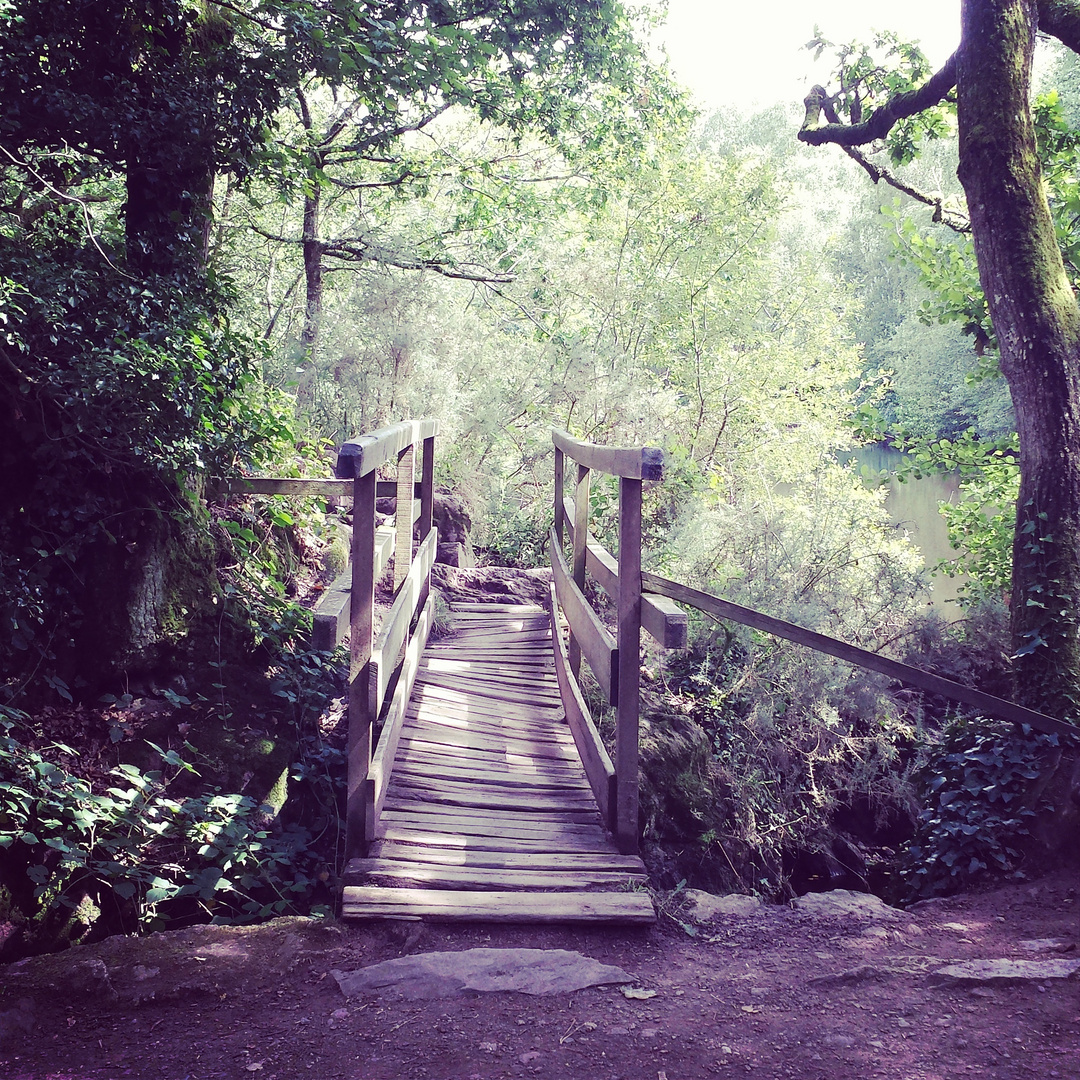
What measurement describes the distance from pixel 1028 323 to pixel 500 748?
3.78 m

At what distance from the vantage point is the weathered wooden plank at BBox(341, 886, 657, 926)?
3160 mm

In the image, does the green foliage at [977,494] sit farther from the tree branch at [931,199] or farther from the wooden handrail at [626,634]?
the wooden handrail at [626,634]

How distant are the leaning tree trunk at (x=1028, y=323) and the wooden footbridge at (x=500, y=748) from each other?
575 millimetres

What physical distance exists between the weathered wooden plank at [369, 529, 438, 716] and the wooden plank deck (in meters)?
0.55

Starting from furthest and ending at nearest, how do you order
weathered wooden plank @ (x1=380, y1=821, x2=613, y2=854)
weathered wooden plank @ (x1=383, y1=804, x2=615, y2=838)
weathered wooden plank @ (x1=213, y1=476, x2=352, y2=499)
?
weathered wooden plank @ (x1=213, y1=476, x2=352, y2=499)
weathered wooden plank @ (x1=383, y1=804, x2=615, y2=838)
weathered wooden plank @ (x1=380, y1=821, x2=613, y2=854)

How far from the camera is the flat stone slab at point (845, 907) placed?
3.55 metres

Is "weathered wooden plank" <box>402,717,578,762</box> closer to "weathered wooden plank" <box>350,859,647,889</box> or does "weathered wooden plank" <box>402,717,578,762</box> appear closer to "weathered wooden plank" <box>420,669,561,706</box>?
"weathered wooden plank" <box>420,669,561,706</box>

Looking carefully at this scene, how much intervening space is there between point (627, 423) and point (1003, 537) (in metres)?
5.31

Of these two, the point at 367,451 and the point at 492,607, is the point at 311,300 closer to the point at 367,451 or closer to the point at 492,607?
the point at 492,607

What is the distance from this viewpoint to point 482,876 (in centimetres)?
346

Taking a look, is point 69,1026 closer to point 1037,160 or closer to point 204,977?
point 204,977

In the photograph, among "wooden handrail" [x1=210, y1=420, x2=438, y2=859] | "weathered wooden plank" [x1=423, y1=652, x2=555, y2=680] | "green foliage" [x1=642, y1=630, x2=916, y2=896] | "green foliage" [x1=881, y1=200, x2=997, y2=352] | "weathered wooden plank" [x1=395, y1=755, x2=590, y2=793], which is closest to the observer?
"wooden handrail" [x1=210, y1=420, x2=438, y2=859]

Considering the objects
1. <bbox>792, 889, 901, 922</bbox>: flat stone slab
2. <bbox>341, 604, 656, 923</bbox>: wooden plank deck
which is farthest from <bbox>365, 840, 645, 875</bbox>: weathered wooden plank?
<bbox>792, 889, 901, 922</bbox>: flat stone slab

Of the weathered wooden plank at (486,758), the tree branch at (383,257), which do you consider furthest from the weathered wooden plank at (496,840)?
the tree branch at (383,257)
